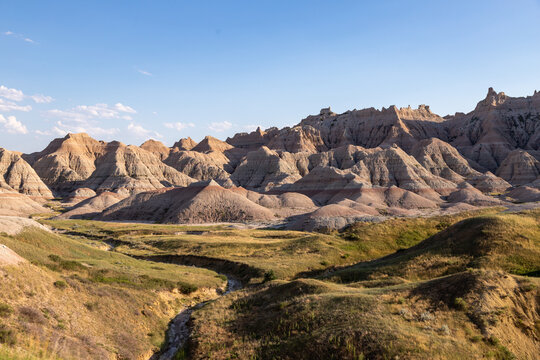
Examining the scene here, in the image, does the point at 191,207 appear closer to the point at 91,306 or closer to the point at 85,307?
the point at 91,306

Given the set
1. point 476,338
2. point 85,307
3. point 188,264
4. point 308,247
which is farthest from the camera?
point 308,247

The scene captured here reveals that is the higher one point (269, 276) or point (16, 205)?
point (269, 276)

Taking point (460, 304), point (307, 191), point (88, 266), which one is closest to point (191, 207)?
point (307, 191)

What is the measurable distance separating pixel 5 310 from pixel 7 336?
9.80 ft

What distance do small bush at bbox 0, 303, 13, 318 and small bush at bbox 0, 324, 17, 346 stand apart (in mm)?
1538

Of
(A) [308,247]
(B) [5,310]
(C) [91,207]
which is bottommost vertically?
(C) [91,207]

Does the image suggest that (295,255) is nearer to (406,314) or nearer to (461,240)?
(461,240)

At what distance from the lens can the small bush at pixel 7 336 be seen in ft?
49.9

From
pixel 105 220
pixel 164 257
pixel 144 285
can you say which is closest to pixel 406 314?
pixel 144 285

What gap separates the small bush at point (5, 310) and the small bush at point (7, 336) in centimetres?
154

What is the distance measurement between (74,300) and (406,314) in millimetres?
19667

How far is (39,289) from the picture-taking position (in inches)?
869

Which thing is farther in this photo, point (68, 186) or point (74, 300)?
point (68, 186)

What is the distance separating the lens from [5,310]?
18.0 metres
